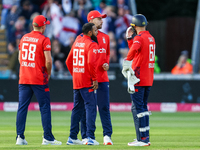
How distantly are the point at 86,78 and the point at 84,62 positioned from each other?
0.28 meters

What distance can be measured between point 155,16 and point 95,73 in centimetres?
2325

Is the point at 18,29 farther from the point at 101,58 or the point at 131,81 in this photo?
the point at 131,81

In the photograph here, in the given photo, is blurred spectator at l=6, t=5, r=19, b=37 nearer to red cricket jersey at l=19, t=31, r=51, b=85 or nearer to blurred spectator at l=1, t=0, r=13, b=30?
blurred spectator at l=1, t=0, r=13, b=30

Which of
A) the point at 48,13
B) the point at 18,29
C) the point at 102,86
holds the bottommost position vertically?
the point at 102,86

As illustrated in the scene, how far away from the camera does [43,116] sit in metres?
8.10

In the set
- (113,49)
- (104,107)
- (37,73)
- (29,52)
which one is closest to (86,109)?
(104,107)

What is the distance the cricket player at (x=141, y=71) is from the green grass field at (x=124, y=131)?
0.38 metres

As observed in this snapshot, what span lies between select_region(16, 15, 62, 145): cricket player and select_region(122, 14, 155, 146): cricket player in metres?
1.39

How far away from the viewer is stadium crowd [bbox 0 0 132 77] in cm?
1822

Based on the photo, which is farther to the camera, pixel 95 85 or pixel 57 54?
pixel 57 54

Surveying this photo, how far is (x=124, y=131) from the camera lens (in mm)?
10695

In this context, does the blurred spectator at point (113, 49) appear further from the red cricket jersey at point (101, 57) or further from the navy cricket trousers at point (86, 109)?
the navy cricket trousers at point (86, 109)

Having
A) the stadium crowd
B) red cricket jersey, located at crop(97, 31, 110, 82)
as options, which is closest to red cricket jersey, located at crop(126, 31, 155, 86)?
red cricket jersey, located at crop(97, 31, 110, 82)

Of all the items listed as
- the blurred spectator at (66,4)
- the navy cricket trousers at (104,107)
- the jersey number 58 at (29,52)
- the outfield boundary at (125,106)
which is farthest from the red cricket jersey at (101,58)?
the blurred spectator at (66,4)
